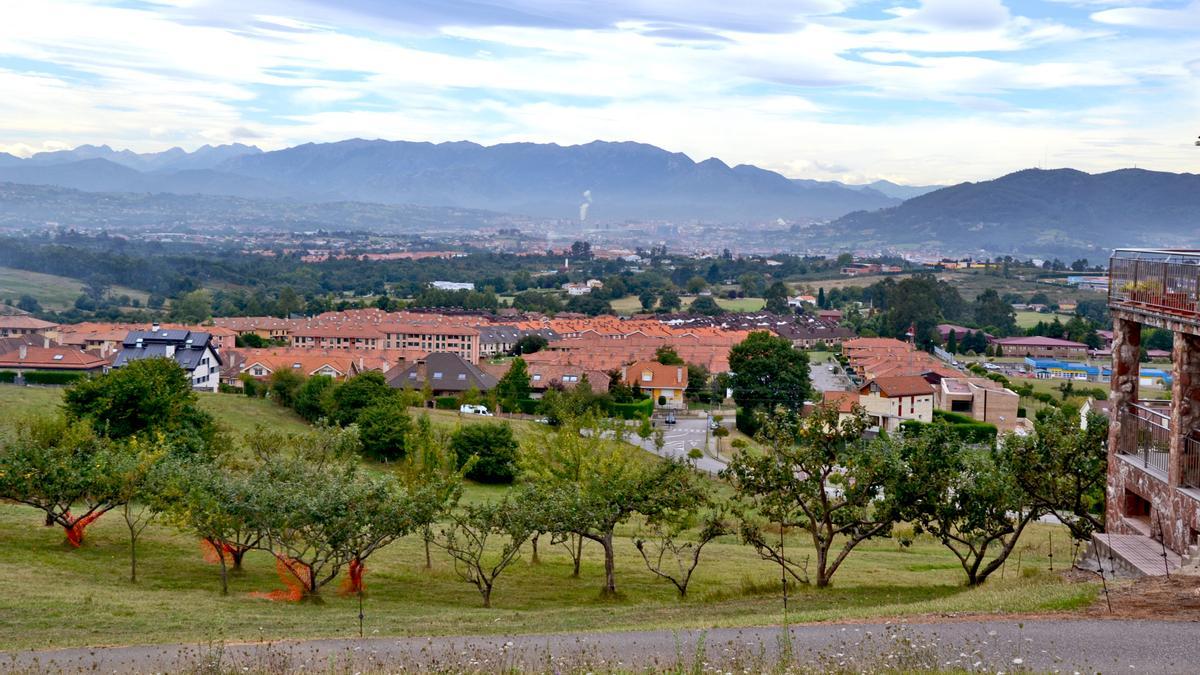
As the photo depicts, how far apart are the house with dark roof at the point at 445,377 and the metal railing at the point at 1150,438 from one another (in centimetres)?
4623

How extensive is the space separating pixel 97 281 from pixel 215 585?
14011 cm

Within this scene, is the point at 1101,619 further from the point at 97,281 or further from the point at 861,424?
the point at 97,281

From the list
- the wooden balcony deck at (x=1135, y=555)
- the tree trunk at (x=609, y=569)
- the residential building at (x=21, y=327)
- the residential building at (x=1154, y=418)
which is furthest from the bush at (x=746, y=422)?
the residential building at (x=21, y=327)

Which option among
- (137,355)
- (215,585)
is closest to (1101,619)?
(215,585)

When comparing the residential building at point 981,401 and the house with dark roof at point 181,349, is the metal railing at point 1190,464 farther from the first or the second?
the house with dark roof at point 181,349

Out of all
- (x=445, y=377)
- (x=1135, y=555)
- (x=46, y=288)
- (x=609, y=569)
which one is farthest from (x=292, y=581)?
(x=46, y=288)

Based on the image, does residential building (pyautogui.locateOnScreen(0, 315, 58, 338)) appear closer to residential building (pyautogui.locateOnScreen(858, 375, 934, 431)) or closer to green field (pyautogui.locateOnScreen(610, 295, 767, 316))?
green field (pyautogui.locateOnScreen(610, 295, 767, 316))

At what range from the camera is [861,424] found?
18.5 m

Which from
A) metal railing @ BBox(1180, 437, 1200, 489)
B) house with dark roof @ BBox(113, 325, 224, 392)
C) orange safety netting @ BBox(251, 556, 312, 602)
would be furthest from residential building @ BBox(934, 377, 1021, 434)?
orange safety netting @ BBox(251, 556, 312, 602)

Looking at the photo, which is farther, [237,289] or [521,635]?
[237,289]

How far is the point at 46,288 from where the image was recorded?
465ft

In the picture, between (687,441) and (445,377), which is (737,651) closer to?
(687,441)

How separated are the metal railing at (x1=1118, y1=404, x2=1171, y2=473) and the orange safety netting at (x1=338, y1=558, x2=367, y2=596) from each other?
11.9 m

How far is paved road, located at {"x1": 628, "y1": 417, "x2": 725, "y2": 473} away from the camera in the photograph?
43.4 metres
